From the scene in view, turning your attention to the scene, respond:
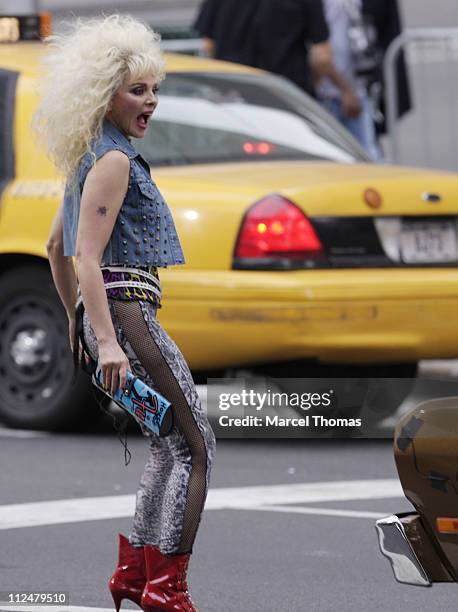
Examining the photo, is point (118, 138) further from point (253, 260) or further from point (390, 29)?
point (390, 29)

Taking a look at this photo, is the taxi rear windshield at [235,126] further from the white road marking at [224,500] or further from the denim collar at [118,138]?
the denim collar at [118,138]

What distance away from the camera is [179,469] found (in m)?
5.03

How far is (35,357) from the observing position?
28.5 ft

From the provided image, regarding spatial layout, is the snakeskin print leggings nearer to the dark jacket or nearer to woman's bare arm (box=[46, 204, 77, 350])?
woman's bare arm (box=[46, 204, 77, 350])

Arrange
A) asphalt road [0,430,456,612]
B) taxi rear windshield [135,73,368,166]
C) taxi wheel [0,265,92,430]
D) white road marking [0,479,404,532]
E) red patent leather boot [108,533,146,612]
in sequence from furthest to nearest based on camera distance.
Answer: taxi rear windshield [135,73,368,166]
taxi wheel [0,265,92,430]
white road marking [0,479,404,532]
asphalt road [0,430,456,612]
red patent leather boot [108,533,146,612]

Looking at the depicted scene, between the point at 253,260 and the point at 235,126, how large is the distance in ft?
A: 3.99

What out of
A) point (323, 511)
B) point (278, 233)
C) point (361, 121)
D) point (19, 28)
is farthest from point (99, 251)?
point (361, 121)

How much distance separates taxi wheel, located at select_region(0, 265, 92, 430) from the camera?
28.2 feet

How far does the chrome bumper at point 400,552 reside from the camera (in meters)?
4.35

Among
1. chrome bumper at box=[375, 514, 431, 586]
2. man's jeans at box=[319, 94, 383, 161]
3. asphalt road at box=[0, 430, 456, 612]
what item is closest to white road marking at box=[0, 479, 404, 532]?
asphalt road at box=[0, 430, 456, 612]

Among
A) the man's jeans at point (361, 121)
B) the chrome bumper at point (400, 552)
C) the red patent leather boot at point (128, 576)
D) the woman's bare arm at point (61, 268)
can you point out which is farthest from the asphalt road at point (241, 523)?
the man's jeans at point (361, 121)

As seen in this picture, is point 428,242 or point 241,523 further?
point 428,242

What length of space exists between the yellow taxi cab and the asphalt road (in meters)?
0.42

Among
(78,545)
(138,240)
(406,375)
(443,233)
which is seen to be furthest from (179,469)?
(406,375)
